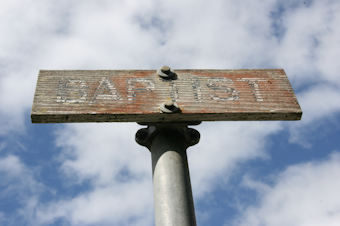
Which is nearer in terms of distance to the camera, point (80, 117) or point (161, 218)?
point (161, 218)

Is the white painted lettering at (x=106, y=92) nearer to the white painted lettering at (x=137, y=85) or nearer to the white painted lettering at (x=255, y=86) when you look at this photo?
the white painted lettering at (x=137, y=85)

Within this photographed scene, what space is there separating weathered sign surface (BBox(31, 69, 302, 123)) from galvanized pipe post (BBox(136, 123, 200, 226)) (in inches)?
5.7

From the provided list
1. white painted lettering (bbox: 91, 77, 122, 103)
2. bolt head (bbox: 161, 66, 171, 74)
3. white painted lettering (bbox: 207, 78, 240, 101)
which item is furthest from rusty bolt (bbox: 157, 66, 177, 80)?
white painted lettering (bbox: 91, 77, 122, 103)

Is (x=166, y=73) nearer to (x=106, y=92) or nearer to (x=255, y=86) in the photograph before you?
(x=106, y=92)

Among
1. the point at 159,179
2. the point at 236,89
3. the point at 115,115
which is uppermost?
the point at 236,89

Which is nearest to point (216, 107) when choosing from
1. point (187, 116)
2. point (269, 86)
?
point (187, 116)

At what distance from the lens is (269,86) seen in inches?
164

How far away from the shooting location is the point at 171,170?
3516 millimetres

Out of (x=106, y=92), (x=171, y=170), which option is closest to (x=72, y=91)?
(x=106, y=92)

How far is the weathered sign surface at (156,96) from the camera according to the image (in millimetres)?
3676

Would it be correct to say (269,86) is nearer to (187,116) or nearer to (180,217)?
(187,116)

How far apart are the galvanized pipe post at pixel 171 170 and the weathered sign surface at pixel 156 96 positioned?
14 centimetres

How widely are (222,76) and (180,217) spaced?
1542mm

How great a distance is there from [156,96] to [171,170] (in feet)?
2.36
